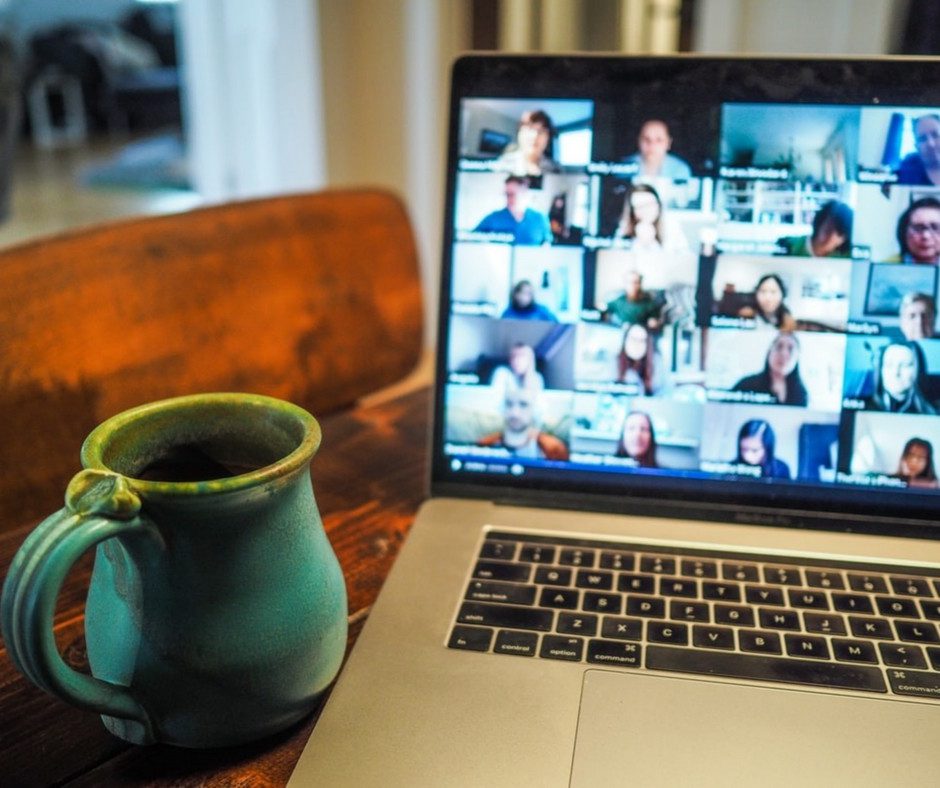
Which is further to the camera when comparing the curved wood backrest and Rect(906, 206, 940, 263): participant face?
the curved wood backrest

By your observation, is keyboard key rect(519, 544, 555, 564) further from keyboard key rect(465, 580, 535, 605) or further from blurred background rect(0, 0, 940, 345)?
blurred background rect(0, 0, 940, 345)

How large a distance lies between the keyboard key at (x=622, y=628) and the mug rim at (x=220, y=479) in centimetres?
18

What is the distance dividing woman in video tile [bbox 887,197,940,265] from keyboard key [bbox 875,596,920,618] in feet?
0.66

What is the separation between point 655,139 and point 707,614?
0.94ft

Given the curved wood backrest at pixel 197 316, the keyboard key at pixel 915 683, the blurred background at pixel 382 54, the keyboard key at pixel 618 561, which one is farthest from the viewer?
the blurred background at pixel 382 54

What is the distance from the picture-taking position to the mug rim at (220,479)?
1.15ft

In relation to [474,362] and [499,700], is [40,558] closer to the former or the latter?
[499,700]

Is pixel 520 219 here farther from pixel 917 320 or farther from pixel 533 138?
pixel 917 320

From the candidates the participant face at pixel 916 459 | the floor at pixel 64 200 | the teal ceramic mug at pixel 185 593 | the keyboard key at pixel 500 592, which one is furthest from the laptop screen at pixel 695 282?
the floor at pixel 64 200

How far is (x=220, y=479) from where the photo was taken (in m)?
0.37

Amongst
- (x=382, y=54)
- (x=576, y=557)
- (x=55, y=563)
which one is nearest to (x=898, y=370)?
(x=576, y=557)

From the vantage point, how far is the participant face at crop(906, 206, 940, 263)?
0.55m

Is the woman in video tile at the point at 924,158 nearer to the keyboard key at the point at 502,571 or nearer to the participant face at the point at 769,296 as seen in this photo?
the participant face at the point at 769,296

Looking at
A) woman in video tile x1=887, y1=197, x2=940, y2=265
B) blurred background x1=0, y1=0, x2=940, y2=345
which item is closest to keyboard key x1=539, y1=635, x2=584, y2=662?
woman in video tile x1=887, y1=197, x2=940, y2=265
